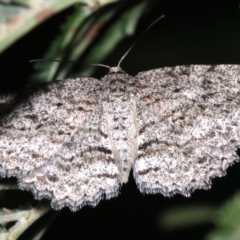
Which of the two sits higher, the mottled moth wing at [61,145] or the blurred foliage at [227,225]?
the blurred foliage at [227,225]

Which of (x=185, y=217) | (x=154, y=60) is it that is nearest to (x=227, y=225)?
(x=185, y=217)

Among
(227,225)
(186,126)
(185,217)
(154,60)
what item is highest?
(227,225)

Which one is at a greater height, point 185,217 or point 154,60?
point 154,60

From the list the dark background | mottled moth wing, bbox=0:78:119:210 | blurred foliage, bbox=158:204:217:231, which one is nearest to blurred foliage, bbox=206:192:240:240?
mottled moth wing, bbox=0:78:119:210

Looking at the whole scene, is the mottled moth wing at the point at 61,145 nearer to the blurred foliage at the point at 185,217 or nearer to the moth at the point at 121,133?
the moth at the point at 121,133

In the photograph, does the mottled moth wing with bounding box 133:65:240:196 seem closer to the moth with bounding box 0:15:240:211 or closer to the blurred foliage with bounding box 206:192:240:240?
the moth with bounding box 0:15:240:211

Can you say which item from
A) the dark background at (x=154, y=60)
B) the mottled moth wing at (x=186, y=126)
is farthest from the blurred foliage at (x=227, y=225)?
the dark background at (x=154, y=60)

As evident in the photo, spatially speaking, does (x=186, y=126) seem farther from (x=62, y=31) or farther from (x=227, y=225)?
(x=227, y=225)

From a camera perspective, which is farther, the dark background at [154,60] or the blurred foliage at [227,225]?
the dark background at [154,60]
